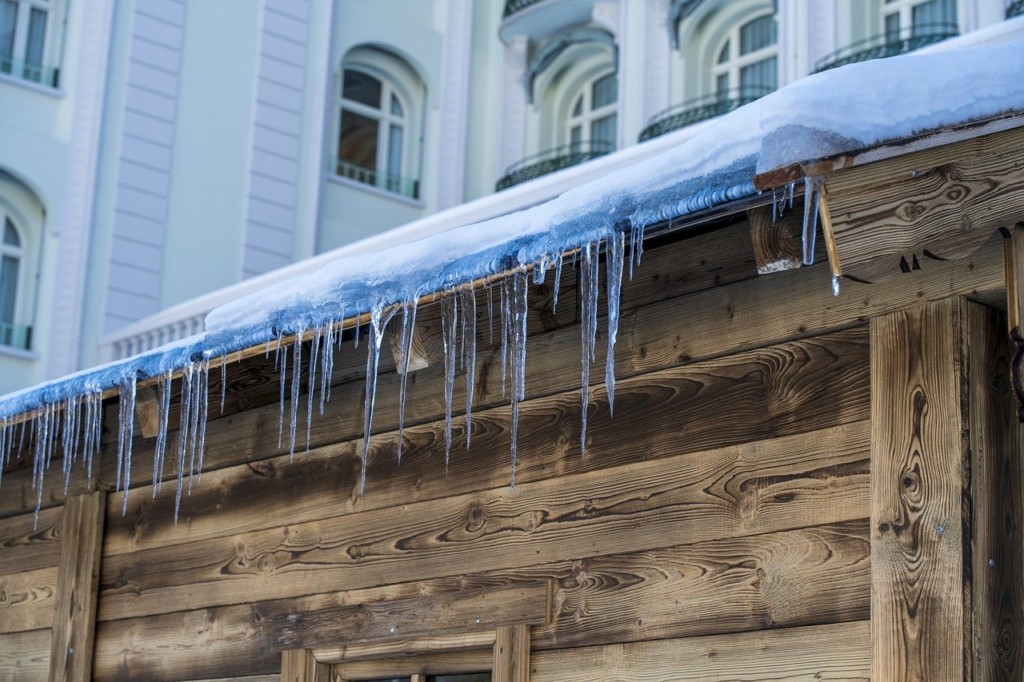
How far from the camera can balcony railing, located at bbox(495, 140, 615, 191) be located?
2039 centimetres

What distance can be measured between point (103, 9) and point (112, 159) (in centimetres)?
173

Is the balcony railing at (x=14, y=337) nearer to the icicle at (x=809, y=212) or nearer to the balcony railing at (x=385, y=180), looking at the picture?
the balcony railing at (x=385, y=180)

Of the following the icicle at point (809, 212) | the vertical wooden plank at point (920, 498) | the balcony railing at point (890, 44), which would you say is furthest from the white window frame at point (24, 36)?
the icicle at point (809, 212)

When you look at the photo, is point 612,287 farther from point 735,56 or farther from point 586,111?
point 586,111

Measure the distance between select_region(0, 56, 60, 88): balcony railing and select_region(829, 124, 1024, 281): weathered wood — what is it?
51.6 feet

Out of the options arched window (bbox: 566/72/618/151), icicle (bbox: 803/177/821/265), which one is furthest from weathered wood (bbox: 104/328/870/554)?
arched window (bbox: 566/72/618/151)

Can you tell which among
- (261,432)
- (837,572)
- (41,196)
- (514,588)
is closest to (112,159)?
(41,196)

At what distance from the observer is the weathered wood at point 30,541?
7.85m

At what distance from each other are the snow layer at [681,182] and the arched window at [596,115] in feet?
49.6

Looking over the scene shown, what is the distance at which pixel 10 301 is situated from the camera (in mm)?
18078

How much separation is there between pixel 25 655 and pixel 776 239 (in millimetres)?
4964

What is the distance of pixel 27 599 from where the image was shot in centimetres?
787

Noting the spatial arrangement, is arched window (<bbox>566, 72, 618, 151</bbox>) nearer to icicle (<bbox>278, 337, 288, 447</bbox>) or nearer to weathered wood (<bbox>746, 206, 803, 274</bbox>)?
icicle (<bbox>278, 337, 288, 447</bbox>)

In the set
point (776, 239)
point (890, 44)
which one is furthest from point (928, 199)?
point (890, 44)
